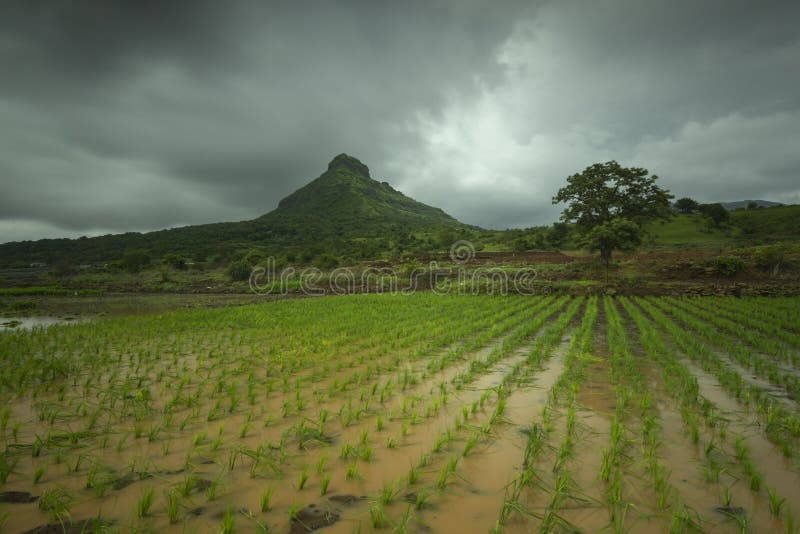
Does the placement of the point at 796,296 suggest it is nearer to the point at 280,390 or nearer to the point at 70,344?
the point at 280,390

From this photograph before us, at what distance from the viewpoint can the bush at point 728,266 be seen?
23781 mm

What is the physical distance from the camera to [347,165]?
173250 millimetres

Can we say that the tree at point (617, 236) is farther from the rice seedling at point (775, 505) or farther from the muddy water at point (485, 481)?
the rice seedling at point (775, 505)

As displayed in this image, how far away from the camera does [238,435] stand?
4.14 meters

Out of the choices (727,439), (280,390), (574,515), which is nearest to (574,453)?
(574,515)

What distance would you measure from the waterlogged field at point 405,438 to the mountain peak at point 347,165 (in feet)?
566

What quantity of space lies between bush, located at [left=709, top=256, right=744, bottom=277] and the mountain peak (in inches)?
6357

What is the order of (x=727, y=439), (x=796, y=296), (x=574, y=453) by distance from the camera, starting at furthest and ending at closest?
(x=796, y=296), (x=727, y=439), (x=574, y=453)

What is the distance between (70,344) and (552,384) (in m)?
12.5

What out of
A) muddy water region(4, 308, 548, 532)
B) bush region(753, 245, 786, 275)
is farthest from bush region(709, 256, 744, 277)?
muddy water region(4, 308, 548, 532)

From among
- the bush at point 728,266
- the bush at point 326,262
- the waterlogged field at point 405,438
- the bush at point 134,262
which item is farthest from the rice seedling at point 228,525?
the bush at point 134,262

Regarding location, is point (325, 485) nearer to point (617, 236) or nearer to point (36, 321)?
point (36, 321)

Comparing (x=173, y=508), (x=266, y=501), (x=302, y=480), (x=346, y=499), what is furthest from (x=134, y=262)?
(x=346, y=499)

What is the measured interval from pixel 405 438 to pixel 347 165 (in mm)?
180427
